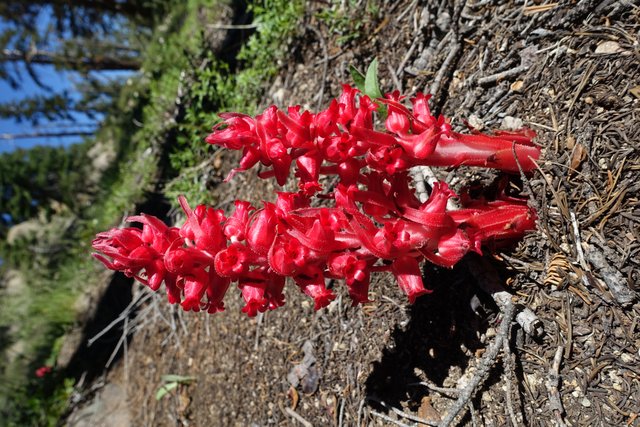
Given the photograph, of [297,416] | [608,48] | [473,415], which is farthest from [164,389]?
[608,48]

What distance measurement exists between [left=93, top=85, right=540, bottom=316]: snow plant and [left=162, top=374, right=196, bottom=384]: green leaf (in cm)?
226

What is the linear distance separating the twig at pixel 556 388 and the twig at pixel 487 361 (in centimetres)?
15

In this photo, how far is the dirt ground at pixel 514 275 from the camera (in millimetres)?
1376

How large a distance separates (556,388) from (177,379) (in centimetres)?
278

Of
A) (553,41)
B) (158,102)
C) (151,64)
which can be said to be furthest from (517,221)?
(151,64)

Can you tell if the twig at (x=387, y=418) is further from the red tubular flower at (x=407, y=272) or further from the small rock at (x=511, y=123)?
the small rock at (x=511, y=123)

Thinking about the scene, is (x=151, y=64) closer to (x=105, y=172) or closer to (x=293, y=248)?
(x=105, y=172)

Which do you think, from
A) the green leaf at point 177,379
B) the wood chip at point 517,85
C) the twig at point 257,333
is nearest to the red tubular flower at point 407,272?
the wood chip at point 517,85

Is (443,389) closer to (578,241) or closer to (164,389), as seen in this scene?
(578,241)

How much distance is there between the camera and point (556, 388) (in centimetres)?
142

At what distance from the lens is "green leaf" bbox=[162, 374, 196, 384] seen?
3.42m

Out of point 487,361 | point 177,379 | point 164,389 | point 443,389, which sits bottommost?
point 164,389

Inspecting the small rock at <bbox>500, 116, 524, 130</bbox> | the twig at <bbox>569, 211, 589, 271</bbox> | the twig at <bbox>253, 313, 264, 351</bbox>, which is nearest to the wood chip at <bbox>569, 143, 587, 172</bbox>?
the twig at <bbox>569, 211, 589, 271</bbox>

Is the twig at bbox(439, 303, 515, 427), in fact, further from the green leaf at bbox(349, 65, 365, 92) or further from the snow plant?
the green leaf at bbox(349, 65, 365, 92)
